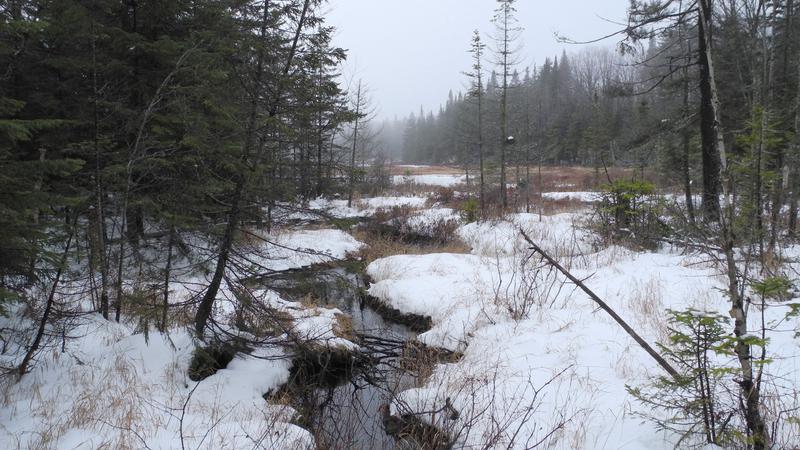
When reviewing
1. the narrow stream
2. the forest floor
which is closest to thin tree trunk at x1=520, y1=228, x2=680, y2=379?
the forest floor

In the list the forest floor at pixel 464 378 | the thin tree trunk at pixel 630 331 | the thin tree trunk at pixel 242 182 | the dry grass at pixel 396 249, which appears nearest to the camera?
the thin tree trunk at pixel 630 331

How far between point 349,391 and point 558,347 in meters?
2.64

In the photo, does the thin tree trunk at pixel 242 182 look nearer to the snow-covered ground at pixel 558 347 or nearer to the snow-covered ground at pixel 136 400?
the snow-covered ground at pixel 136 400

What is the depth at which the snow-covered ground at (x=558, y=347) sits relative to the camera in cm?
352

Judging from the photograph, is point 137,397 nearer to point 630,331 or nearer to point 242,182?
point 242,182

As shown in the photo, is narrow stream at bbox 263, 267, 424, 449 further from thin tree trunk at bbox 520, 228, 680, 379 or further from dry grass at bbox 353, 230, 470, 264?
dry grass at bbox 353, 230, 470, 264

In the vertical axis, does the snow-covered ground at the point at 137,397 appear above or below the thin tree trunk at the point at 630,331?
below

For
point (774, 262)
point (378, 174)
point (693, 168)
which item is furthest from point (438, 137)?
point (774, 262)

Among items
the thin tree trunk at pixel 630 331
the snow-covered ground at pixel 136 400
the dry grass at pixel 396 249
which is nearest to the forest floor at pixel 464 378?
the snow-covered ground at pixel 136 400

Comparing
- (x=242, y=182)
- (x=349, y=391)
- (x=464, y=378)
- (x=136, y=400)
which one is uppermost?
(x=242, y=182)

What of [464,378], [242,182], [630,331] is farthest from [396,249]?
[630,331]

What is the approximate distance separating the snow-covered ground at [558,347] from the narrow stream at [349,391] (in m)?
0.38

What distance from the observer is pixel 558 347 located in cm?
501

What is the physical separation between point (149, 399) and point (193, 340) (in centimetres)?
84
